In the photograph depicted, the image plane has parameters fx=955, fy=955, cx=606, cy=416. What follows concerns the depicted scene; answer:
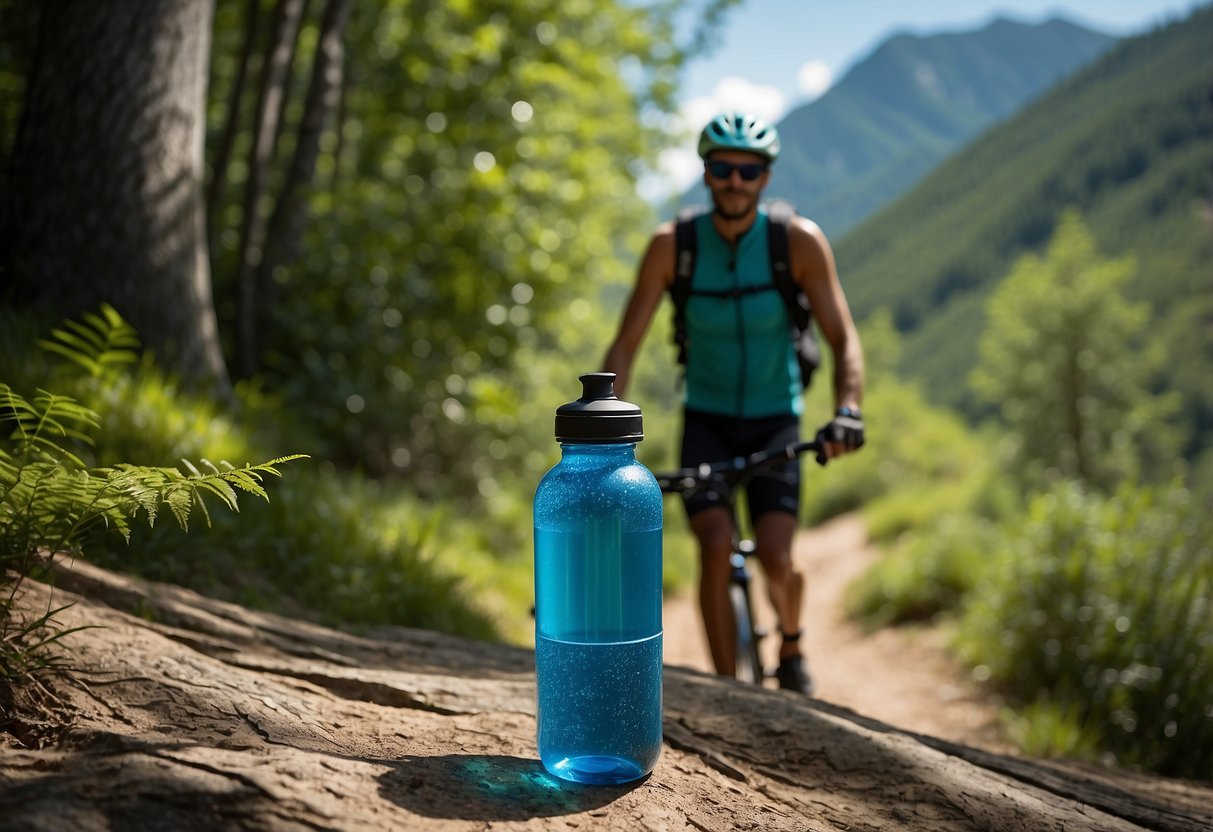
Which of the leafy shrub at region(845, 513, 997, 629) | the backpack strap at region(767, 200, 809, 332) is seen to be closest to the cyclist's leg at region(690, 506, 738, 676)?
the backpack strap at region(767, 200, 809, 332)

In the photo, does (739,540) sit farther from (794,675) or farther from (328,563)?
(328,563)

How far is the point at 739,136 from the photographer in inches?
156

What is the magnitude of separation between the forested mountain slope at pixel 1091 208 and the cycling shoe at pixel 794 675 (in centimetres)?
2380

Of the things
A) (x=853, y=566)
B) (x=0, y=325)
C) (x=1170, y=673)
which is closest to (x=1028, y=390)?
(x=853, y=566)

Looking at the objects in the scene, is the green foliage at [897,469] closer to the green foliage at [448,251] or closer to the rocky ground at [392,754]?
the green foliage at [448,251]

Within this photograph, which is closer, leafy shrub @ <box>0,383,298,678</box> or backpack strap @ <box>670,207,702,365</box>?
leafy shrub @ <box>0,383,298,678</box>

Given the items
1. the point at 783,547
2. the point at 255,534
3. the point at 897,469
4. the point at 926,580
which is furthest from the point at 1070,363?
the point at 255,534

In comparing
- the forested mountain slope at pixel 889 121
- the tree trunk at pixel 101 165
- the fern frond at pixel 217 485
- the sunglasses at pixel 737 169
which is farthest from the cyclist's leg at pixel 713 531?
the tree trunk at pixel 101 165

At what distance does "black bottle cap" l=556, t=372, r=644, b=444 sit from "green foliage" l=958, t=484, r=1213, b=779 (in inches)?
150

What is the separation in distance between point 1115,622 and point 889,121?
339cm

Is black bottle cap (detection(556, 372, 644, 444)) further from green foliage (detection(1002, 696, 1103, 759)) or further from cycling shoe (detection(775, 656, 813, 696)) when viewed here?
green foliage (detection(1002, 696, 1103, 759))

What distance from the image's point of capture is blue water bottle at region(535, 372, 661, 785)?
7.44ft

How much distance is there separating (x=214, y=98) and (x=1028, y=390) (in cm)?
2777

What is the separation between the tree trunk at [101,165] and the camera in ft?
16.6
